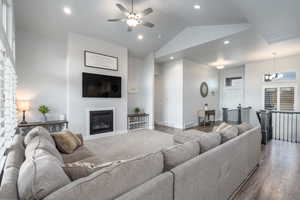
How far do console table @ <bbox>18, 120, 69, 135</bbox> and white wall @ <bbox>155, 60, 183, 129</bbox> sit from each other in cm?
444

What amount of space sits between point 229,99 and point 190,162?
26.5 feet

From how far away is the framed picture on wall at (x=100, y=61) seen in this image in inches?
188

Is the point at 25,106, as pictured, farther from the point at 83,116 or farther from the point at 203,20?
the point at 203,20

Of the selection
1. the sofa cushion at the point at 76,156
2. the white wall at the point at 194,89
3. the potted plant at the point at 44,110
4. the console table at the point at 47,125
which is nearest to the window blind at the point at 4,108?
the sofa cushion at the point at 76,156

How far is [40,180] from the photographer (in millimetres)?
787

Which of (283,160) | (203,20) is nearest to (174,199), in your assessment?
(283,160)

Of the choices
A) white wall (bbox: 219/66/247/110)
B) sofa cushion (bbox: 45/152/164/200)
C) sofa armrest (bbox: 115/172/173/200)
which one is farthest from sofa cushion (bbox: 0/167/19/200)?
white wall (bbox: 219/66/247/110)

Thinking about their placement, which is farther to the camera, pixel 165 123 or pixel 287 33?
pixel 165 123

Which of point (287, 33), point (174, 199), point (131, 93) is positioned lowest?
point (174, 199)

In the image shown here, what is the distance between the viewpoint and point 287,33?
3771 millimetres

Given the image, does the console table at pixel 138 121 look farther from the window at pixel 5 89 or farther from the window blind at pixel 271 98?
the window blind at pixel 271 98

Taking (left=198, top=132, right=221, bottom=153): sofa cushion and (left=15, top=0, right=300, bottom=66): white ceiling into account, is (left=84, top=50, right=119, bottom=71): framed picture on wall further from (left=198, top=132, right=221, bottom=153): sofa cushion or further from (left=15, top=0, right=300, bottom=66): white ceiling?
(left=198, top=132, right=221, bottom=153): sofa cushion

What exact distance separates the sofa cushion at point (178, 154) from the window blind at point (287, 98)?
269 inches

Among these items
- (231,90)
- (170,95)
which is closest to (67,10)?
(170,95)
